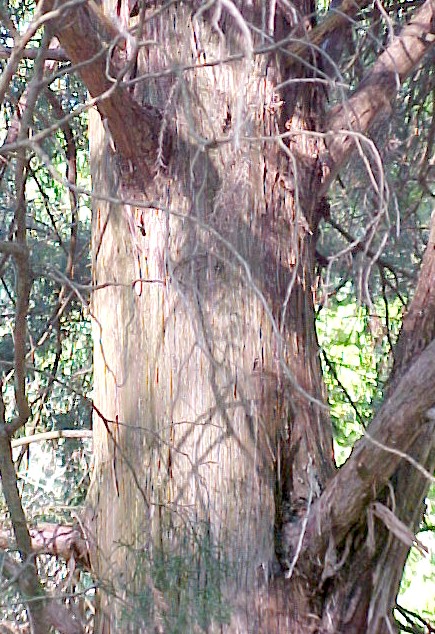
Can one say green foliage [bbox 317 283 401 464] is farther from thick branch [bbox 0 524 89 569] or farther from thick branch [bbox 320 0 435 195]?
thick branch [bbox 0 524 89 569]

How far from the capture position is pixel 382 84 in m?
1.91

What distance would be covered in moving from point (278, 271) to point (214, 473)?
1.41ft

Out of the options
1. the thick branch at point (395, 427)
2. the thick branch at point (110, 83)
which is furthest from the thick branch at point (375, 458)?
the thick branch at point (110, 83)

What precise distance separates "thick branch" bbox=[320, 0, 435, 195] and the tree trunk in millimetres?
52

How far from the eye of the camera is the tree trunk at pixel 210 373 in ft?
5.41

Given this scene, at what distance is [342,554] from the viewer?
5.40 ft

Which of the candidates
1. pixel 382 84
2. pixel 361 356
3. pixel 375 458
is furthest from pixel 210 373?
pixel 361 356

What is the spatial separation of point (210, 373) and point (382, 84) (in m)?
0.74

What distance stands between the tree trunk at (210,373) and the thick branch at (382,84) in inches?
2.1

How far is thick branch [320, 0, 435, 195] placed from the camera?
1893mm

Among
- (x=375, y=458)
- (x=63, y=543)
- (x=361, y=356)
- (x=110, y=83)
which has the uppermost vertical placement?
(x=110, y=83)

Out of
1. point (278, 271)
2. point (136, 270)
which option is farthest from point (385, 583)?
point (136, 270)

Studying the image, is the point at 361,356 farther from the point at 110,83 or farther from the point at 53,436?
the point at 110,83

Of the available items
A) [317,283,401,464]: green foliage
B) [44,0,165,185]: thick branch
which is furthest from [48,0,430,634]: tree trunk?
[317,283,401,464]: green foliage
